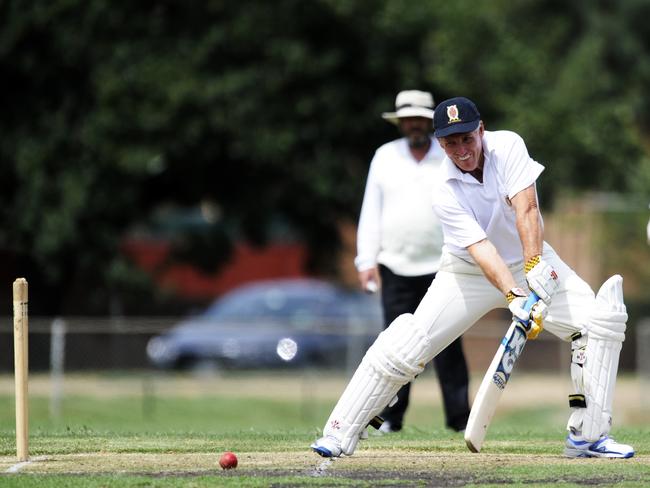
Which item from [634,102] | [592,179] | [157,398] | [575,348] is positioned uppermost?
[634,102]

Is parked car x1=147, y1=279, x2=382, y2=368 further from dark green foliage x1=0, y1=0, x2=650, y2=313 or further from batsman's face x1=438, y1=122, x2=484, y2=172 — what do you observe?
batsman's face x1=438, y1=122, x2=484, y2=172

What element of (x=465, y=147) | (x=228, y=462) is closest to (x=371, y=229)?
(x=465, y=147)

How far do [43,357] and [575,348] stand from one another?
11.2m

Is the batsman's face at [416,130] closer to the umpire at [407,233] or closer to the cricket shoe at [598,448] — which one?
the umpire at [407,233]

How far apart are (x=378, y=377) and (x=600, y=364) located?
3.73ft

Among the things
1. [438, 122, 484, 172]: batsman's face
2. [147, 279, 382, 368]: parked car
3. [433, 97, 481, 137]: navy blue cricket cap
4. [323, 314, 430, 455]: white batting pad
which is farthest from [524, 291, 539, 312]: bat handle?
[147, 279, 382, 368]: parked car

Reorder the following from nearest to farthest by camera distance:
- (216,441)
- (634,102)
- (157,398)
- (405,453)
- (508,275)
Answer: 1. (508,275)
2. (405,453)
3. (216,441)
4. (157,398)
5. (634,102)

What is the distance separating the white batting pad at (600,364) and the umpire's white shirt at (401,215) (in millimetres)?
2094

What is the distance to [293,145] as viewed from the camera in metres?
20.9

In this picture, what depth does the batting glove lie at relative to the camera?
257 inches

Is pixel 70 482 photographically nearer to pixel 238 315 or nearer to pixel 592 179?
pixel 238 315

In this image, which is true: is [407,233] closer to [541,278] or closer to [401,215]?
[401,215]

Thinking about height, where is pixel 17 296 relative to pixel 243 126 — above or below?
below

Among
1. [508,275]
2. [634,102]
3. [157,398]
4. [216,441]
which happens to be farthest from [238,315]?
[634,102]
